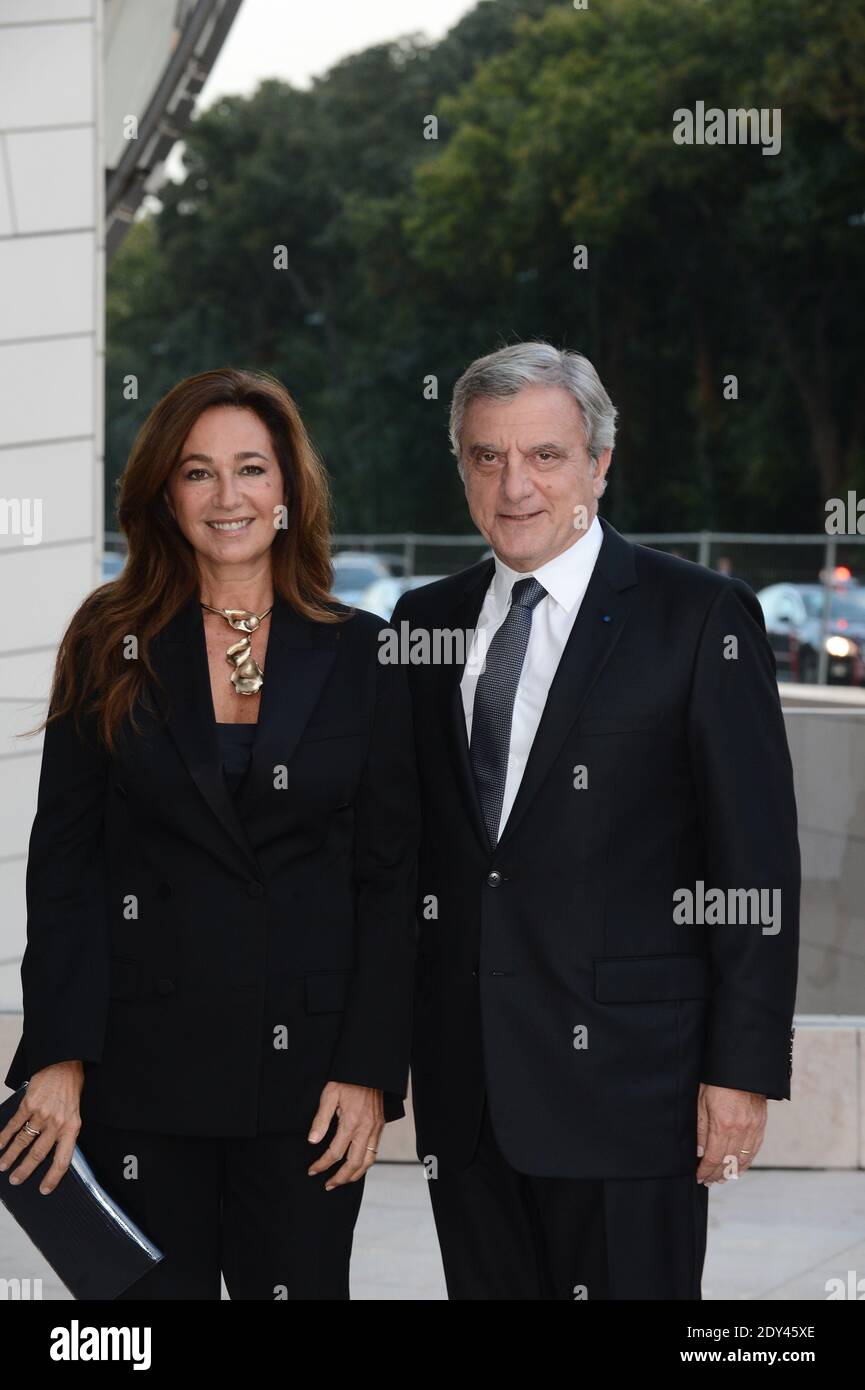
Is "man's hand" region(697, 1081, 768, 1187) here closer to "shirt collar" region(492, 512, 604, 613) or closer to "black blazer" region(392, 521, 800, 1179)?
"black blazer" region(392, 521, 800, 1179)

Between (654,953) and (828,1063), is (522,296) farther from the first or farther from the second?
(654,953)

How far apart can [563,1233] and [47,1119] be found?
910 millimetres

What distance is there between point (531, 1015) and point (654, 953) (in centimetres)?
24

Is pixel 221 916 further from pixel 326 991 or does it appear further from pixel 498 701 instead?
pixel 498 701

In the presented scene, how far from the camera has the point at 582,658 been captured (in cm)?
327

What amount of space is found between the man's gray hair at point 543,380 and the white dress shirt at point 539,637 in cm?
19

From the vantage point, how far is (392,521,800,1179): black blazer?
3.19 metres

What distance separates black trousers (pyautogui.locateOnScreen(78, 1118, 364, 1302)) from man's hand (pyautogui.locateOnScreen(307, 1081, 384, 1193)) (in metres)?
0.03

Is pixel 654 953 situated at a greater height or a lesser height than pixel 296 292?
lesser

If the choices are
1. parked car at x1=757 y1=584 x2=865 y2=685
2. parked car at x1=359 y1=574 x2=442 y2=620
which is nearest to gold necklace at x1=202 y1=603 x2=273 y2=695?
parked car at x1=757 y1=584 x2=865 y2=685

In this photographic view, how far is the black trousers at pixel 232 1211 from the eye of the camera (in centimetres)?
316

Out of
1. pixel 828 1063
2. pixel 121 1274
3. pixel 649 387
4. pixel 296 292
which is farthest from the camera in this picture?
pixel 296 292

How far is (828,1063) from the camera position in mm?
6066

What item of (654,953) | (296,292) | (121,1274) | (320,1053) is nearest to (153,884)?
(320,1053)
